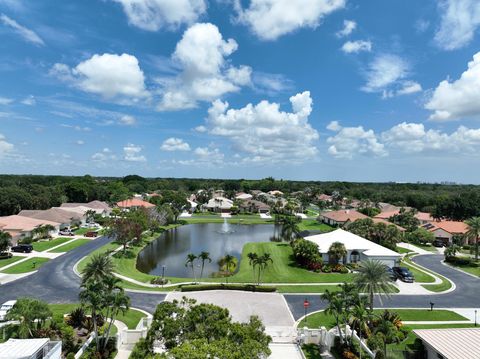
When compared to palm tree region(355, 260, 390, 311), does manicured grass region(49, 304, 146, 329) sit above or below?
below

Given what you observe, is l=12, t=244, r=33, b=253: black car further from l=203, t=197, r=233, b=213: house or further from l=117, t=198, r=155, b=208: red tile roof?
l=203, t=197, r=233, b=213: house

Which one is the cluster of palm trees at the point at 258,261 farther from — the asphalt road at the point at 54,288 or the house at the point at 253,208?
the house at the point at 253,208

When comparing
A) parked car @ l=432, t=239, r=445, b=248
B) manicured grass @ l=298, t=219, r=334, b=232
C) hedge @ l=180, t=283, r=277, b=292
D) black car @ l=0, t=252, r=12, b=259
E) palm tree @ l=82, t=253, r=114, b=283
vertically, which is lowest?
black car @ l=0, t=252, r=12, b=259

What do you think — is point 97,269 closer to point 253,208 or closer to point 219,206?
point 219,206

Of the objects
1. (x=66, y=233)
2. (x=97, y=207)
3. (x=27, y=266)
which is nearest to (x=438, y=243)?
(x=27, y=266)

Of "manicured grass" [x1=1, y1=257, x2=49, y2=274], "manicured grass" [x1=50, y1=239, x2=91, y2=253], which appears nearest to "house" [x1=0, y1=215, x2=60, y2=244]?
"manicured grass" [x1=50, y1=239, x2=91, y2=253]

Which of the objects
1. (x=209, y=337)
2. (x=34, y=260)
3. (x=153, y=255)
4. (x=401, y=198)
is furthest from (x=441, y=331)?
(x=401, y=198)
